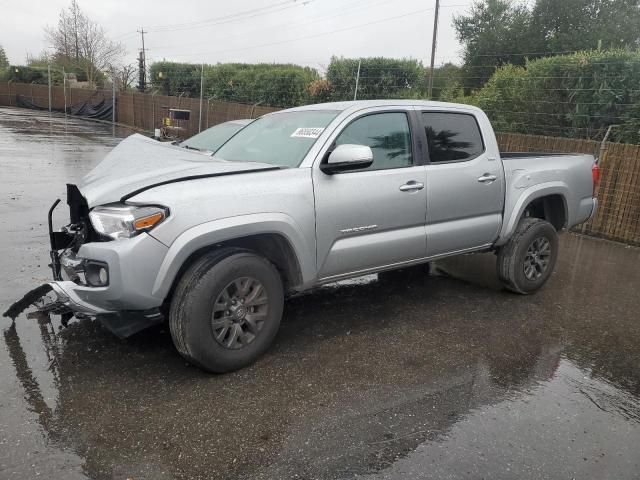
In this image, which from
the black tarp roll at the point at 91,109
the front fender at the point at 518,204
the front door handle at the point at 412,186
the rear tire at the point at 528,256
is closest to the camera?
the front door handle at the point at 412,186

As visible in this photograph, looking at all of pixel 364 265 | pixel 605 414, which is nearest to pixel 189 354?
pixel 364 265

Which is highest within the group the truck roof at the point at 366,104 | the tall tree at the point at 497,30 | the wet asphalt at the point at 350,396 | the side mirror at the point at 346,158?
the tall tree at the point at 497,30

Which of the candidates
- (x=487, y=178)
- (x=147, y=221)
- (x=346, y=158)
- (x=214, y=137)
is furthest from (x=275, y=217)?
(x=214, y=137)

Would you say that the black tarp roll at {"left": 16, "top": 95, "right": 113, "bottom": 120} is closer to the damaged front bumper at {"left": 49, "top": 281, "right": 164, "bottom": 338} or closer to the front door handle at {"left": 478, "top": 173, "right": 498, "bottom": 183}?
the front door handle at {"left": 478, "top": 173, "right": 498, "bottom": 183}

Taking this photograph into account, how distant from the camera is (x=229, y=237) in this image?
359cm

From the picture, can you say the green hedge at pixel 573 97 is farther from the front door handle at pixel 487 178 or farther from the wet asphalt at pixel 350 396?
the front door handle at pixel 487 178

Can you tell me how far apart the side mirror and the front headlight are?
49.5 inches

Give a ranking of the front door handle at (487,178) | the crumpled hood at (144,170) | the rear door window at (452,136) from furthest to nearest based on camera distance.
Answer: the front door handle at (487,178)
the rear door window at (452,136)
the crumpled hood at (144,170)

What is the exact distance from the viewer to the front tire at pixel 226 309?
345 cm

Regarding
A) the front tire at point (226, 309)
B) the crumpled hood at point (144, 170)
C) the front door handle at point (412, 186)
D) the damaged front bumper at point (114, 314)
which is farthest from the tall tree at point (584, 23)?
the damaged front bumper at point (114, 314)

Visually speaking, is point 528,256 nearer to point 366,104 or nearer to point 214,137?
point 366,104

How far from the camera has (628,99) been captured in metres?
9.26

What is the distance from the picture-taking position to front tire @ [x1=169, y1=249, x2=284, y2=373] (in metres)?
3.45

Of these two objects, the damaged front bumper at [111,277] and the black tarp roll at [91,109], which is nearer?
the damaged front bumper at [111,277]
